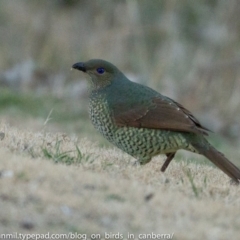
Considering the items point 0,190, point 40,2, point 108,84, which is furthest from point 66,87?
point 0,190

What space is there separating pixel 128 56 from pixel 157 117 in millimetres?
9181

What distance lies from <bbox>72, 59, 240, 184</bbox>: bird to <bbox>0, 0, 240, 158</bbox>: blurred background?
4.92 m

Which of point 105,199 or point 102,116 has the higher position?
point 102,116

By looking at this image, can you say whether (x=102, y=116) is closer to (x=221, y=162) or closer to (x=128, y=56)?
(x=221, y=162)

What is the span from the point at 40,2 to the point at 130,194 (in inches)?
554

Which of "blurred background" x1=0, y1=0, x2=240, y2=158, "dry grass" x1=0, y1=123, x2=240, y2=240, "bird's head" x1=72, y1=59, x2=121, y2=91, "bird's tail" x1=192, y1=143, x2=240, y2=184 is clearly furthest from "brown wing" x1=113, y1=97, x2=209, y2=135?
"blurred background" x1=0, y1=0, x2=240, y2=158

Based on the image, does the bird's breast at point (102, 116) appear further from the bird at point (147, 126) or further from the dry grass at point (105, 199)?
the dry grass at point (105, 199)

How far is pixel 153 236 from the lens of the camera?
5012 millimetres

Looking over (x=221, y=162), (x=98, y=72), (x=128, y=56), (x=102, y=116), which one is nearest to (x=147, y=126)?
(x=102, y=116)

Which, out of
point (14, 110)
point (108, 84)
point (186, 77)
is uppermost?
point (108, 84)

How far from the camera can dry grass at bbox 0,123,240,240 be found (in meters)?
5.07

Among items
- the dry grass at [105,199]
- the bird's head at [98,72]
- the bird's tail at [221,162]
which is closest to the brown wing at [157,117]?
the bird's tail at [221,162]

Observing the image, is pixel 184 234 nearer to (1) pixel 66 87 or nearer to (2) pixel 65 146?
(2) pixel 65 146

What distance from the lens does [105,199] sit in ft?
17.9
